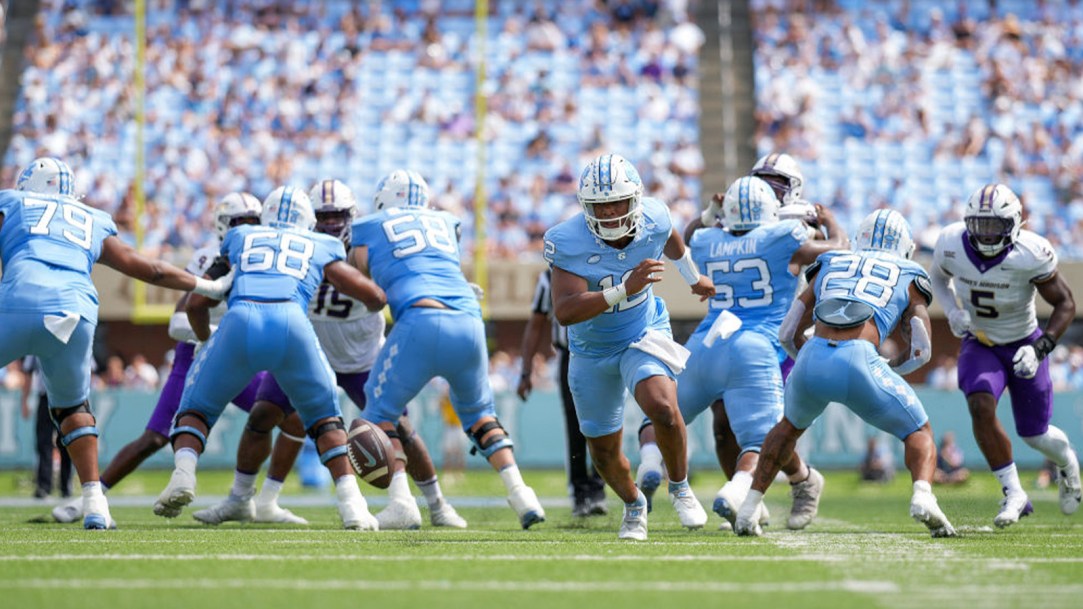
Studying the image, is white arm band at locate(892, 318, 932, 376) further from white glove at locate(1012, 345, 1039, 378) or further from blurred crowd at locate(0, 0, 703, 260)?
blurred crowd at locate(0, 0, 703, 260)

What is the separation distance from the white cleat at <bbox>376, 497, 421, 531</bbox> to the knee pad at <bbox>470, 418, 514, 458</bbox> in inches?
17.3

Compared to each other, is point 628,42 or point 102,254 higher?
point 628,42

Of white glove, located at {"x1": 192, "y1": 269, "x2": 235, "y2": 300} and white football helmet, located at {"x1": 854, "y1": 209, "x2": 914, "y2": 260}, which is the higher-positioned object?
white football helmet, located at {"x1": 854, "y1": 209, "x2": 914, "y2": 260}

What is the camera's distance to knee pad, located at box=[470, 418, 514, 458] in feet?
24.7

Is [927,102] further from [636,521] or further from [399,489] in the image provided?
[636,521]

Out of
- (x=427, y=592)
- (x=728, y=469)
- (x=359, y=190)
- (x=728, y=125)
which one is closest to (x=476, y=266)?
(x=359, y=190)

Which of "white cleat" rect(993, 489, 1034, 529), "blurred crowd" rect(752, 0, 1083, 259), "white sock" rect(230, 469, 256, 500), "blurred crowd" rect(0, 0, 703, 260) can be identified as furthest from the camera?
"blurred crowd" rect(752, 0, 1083, 259)

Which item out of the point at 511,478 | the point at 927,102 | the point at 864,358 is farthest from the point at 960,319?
the point at 927,102

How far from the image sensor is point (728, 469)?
320 inches

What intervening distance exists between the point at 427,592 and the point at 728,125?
17.3 meters

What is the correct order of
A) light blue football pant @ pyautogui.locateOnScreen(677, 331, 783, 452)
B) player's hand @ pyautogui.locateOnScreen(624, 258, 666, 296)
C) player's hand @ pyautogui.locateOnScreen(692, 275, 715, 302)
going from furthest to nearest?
light blue football pant @ pyautogui.locateOnScreen(677, 331, 783, 452)
player's hand @ pyautogui.locateOnScreen(692, 275, 715, 302)
player's hand @ pyautogui.locateOnScreen(624, 258, 666, 296)

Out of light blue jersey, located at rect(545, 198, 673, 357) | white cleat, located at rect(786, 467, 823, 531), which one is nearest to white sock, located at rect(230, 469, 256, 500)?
light blue jersey, located at rect(545, 198, 673, 357)

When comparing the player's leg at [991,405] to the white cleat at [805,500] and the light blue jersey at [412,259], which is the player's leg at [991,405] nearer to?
the white cleat at [805,500]

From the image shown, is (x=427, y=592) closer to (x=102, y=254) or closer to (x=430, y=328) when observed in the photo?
(x=430, y=328)
